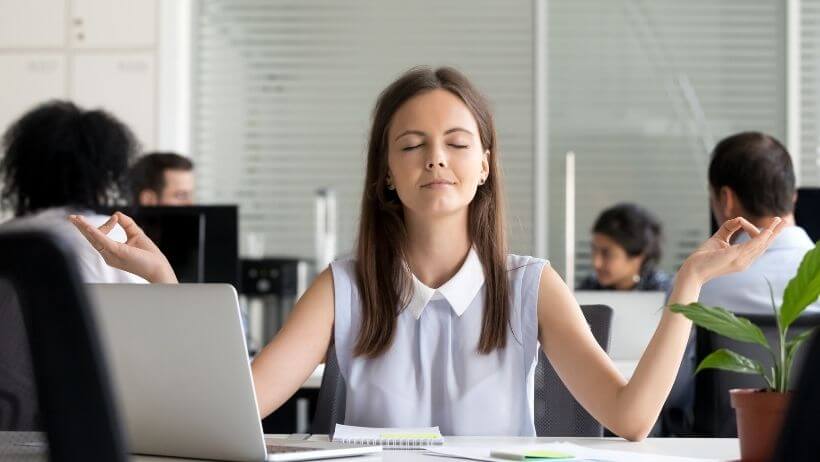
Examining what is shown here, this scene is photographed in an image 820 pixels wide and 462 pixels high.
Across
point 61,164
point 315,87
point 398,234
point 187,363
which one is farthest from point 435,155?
point 315,87

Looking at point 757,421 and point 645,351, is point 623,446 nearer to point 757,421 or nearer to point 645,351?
point 645,351

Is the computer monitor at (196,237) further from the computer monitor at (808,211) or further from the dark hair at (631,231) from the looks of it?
the dark hair at (631,231)

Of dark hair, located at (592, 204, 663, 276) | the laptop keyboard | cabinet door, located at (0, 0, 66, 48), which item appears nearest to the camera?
the laptop keyboard

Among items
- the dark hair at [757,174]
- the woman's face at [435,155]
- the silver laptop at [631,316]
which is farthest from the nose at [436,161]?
the dark hair at [757,174]

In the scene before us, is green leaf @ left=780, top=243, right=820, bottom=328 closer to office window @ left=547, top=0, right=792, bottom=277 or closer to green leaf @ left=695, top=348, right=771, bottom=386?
green leaf @ left=695, top=348, right=771, bottom=386

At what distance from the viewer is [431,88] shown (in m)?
1.87

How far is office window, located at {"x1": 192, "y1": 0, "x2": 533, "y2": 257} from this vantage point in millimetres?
5684

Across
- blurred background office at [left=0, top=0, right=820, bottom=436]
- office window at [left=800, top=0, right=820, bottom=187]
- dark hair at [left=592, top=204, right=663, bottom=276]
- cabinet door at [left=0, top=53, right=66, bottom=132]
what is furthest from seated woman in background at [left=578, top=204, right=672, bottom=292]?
cabinet door at [left=0, top=53, right=66, bottom=132]

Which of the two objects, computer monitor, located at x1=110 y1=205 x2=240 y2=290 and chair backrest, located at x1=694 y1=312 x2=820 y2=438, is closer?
chair backrest, located at x1=694 y1=312 x2=820 y2=438

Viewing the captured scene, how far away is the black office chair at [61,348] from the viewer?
1.62 ft

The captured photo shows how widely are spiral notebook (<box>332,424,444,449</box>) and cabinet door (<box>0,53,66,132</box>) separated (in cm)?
429

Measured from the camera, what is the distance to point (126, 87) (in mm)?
5324

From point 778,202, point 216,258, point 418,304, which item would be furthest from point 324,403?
point 778,202

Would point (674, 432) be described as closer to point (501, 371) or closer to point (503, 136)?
point (501, 371)
